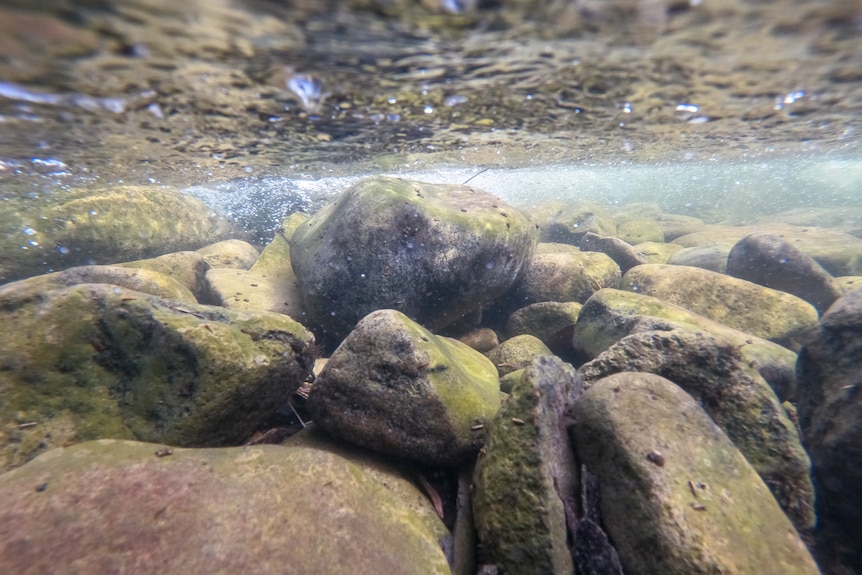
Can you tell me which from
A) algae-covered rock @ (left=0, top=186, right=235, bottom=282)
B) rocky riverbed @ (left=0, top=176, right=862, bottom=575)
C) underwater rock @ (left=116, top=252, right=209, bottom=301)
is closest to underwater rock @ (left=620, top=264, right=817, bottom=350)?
rocky riverbed @ (left=0, top=176, right=862, bottom=575)

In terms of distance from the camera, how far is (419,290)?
6.79 m

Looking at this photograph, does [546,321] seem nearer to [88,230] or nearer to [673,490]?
[673,490]

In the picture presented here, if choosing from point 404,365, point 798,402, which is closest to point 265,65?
point 404,365

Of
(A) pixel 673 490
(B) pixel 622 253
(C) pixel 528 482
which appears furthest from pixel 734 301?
(C) pixel 528 482

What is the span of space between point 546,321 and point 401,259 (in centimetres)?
327

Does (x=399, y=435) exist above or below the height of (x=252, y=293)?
above

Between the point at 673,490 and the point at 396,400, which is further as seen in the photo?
the point at 396,400

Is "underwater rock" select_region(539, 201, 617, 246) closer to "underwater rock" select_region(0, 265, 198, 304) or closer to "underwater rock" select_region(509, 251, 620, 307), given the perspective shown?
"underwater rock" select_region(509, 251, 620, 307)

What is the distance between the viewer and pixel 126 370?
407cm

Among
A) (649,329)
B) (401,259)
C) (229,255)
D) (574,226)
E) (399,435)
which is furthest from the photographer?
(574,226)

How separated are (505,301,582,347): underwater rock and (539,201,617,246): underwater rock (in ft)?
29.9

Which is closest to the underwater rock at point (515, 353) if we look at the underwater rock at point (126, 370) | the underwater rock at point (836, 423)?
the underwater rock at point (836, 423)

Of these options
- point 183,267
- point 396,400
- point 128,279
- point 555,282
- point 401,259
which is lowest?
point 183,267

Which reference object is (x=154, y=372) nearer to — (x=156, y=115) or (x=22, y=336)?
(x=22, y=336)
